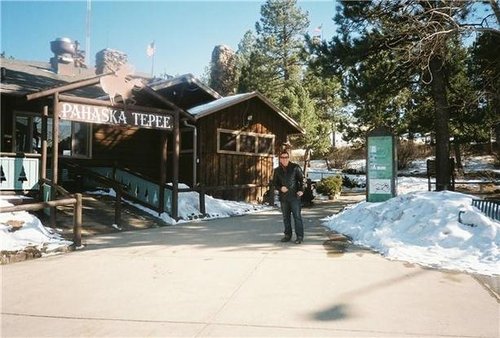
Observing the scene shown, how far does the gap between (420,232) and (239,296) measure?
4579 millimetres

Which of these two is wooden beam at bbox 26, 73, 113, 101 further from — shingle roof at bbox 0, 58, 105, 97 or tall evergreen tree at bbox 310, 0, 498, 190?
tall evergreen tree at bbox 310, 0, 498, 190

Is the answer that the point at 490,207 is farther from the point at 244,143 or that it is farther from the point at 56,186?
the point at 244,143

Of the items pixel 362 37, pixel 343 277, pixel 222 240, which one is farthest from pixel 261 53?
pixel 343 277

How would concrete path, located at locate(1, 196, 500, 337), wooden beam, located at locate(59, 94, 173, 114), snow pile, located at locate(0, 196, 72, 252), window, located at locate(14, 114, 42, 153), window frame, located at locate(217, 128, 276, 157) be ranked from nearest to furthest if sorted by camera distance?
concrete path, located at locate(1, 196, 500, 337), snow pile, located at locate(0, 196, 72, 252), wooden beam, located at locate(59, 94, 173, 114), window, located at locate(14, 114, 42, 153), window frame, located at locate(217, 128, 276, 157)

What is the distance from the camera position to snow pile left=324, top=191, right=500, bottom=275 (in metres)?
6.45

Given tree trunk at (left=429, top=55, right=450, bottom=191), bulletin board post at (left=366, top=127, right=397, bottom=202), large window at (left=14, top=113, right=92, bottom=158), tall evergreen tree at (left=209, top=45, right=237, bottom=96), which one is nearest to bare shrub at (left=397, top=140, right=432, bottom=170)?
tall evergreen tree at (left=209, top=45, right=237, bottom=96)

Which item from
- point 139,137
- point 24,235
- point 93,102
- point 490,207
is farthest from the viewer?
point 139,137

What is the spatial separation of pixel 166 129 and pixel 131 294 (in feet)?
25.9

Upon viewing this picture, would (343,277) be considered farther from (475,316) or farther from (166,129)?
(166,129)

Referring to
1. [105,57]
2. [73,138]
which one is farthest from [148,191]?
[105,57]

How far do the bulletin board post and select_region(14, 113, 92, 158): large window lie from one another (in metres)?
9.79

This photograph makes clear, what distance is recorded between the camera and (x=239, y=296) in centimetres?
485

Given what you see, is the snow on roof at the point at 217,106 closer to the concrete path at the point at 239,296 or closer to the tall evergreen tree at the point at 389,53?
the tall evergreen tree at the point at 389,53

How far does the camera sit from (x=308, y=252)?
739 cm
